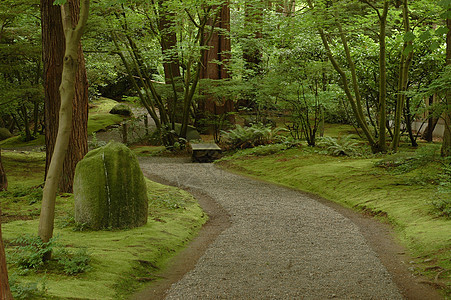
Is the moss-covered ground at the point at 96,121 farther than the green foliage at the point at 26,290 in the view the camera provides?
Yes

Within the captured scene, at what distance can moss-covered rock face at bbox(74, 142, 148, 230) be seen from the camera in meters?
6.72

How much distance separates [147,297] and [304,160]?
374 inches

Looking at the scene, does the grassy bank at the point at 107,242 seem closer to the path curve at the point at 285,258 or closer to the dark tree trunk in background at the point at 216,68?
the path curve at the point at 285,258

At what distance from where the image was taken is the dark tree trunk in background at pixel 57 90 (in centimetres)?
907

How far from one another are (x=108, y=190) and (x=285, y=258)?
2.80 meters

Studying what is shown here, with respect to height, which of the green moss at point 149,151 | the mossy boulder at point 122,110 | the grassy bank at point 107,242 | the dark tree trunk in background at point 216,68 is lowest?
the grassy bank at point 107,242

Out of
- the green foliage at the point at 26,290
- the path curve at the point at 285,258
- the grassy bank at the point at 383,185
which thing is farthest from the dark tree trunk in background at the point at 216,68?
the green foliage at the point at 26,290

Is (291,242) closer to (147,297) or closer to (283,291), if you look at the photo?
(283,291)

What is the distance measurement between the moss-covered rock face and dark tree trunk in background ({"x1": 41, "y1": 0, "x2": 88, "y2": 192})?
8.01ft

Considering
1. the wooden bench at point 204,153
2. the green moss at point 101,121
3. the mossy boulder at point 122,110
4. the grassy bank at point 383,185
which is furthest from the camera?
the mossy boulder at point 122,110

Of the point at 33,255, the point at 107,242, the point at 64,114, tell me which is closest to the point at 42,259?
the point at 33,255

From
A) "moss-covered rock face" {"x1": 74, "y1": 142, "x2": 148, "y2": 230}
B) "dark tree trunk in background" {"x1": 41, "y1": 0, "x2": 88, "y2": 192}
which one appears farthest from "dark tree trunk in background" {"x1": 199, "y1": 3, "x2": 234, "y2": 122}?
"moss-covered rock face" {"x1": 74, "y1": 142, "x2": 148, "y2": 230}

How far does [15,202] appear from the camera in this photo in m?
9.16

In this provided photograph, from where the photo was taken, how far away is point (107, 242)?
20.1 feet
